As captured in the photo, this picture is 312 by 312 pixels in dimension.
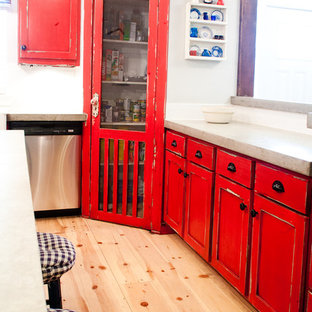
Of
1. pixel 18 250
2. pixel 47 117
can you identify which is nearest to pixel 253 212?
pixel 18 250

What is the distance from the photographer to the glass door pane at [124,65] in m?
3.76

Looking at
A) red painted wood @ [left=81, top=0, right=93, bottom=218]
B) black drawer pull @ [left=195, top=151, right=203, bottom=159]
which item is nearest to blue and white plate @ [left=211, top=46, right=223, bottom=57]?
red painted wood @ [left=81, top=0, right=93, bottom=218]

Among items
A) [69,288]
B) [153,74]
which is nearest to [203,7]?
[153,74]

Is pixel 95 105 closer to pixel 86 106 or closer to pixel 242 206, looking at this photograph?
pixel 86 106

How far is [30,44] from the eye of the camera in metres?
4.05

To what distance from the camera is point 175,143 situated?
136 inches

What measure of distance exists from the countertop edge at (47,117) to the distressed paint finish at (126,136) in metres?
0.11

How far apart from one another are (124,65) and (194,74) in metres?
0.60

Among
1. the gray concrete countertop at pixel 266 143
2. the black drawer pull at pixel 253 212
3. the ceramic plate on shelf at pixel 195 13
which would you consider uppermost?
the ceramic plate on shelf at pixel 195 13

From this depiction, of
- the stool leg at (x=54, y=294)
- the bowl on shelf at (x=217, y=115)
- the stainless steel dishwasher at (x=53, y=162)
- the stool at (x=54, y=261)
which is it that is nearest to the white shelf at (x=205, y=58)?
the bowl on shelf at (x=217, y=115)

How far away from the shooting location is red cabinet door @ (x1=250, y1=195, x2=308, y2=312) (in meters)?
1.99

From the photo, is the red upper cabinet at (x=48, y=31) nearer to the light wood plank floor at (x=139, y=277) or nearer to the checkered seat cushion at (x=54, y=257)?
the light wood plank floor at (x=139, y=277)

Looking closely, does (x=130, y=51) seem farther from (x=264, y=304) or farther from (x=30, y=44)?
(x=264, y=304)

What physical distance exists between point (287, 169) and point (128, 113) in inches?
80.4
